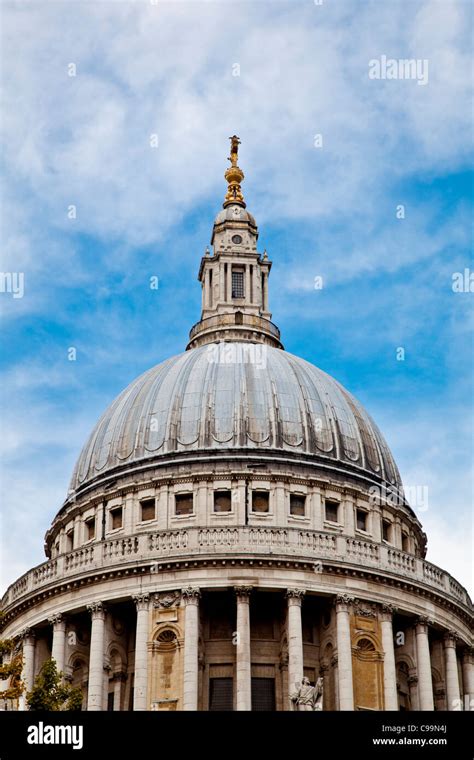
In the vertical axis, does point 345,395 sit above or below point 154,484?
above

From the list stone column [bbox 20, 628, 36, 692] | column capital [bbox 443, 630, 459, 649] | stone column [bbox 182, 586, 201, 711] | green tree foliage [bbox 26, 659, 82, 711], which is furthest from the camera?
column capital [bbox 443, 630, 459, 649]

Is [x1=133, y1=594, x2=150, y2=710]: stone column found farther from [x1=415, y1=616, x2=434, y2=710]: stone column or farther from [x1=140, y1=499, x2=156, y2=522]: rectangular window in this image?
[x1=415, y1=616, x2=434, y2=710]: stone column

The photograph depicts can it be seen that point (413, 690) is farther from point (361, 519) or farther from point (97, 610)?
point (97, 610)

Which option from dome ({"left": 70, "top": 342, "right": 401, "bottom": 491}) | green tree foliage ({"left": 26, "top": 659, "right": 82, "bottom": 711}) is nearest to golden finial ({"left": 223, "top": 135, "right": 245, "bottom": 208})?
dome ({"left": 70, "top": 342, "right": 401, "bottom": 491})

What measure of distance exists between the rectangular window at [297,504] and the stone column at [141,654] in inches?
408

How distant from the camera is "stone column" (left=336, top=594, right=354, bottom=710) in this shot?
57.9 metres

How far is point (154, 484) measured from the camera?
67.2 meters

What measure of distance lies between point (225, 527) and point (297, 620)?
552 centimetres

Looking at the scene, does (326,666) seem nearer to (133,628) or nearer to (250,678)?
(250,678)

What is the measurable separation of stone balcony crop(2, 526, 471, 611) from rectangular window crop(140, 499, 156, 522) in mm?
4773

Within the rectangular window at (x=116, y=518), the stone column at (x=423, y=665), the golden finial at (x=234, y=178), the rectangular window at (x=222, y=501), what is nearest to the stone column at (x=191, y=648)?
the rectangular window at (x=222, y=501)

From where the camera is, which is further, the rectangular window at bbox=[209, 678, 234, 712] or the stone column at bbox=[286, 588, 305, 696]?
the rectangular window at bbox=[209, 678, 234, 712]

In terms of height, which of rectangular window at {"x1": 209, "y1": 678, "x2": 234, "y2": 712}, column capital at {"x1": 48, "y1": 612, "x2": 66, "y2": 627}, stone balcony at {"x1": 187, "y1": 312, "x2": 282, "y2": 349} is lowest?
rectangular window at {"x1": 209, "y1": 678, "x2": 234, "y2": 712}
